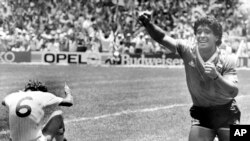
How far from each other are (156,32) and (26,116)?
1605 mm

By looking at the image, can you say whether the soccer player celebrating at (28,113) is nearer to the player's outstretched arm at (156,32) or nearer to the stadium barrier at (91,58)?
the player's outstretched arm at (156,32)

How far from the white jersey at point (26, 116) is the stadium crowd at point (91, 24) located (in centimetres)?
2781

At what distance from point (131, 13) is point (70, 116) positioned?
82.4 feet

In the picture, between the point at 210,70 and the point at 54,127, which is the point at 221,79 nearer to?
the point at 210,70

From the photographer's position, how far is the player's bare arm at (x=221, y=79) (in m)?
6.16

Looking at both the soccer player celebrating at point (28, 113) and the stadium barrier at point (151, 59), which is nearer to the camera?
the soccer player celebrating at point (28, 113)

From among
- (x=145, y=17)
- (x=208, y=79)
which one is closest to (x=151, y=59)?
(x=208, y=79)

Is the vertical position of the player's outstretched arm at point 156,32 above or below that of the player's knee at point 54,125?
above

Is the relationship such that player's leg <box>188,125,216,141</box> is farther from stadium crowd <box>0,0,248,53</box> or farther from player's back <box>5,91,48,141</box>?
stadium crowd <box>0,0,248,53</box>

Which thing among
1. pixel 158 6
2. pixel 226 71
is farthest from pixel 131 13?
pixel 226 71

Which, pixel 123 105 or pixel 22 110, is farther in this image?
pixel 123 105

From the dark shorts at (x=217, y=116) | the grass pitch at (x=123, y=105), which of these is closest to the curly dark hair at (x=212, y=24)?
the dark shorts at (x=217, y=116)

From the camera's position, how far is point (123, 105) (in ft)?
50.8

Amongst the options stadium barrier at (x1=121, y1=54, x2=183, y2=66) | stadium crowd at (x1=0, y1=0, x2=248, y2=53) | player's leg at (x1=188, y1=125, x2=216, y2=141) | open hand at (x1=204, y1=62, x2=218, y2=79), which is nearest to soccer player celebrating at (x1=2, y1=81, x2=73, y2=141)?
player's leg at (x1=188, y1=125, x2=216, y2=141)
